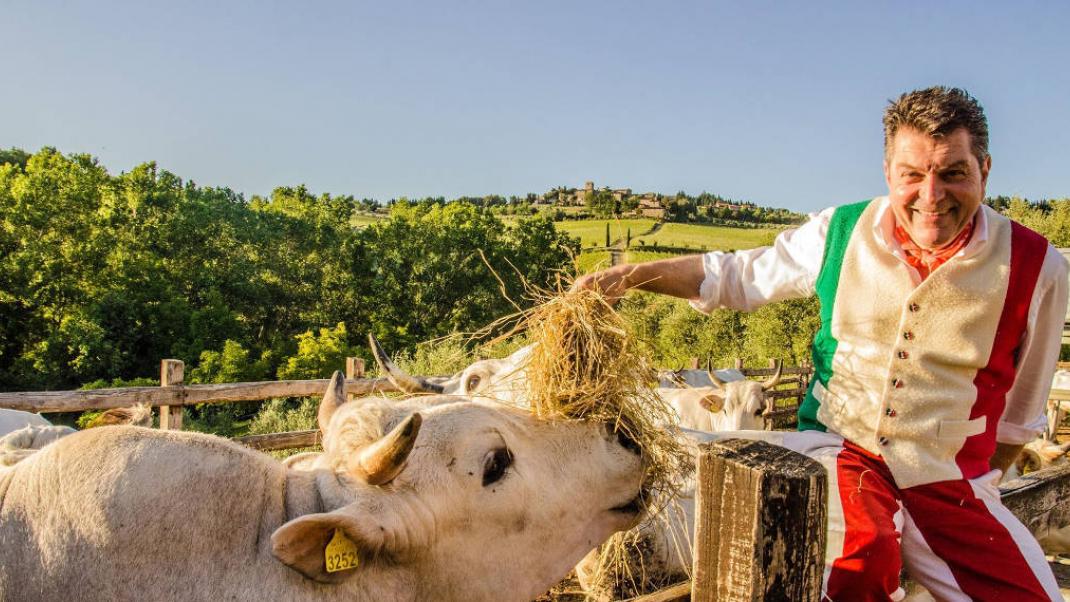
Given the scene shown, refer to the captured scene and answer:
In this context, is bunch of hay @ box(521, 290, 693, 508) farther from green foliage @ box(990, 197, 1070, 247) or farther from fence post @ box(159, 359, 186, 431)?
green foliage @ box(990, 197, 1070, 247)

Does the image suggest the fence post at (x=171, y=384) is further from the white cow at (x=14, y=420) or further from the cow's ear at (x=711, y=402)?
the cow's ear at (x=711, y=402)

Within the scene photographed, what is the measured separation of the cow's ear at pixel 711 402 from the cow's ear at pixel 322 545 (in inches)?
360

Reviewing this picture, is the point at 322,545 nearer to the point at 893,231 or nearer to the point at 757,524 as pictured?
the point at 757,524

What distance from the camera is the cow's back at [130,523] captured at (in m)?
1.92

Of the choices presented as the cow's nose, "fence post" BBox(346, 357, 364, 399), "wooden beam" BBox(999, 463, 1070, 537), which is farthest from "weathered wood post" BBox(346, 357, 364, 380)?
"wooden beam" BBox(999, 463, 1070, 537)

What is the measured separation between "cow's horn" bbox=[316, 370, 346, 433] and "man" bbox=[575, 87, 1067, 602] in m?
1.91

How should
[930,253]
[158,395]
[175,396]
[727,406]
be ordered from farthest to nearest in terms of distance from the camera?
[727,406] < [175,396] < [158,395] < [930,253]

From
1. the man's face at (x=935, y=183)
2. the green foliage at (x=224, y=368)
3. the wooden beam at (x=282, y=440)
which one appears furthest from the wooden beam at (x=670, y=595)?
the green foliage at (x=224, y=368)

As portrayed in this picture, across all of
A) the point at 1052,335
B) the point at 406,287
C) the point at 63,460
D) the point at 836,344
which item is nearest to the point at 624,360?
the point at 836,344

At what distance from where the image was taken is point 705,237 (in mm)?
78250

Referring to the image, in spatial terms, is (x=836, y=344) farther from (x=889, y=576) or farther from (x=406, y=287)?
(x=406, y=287)

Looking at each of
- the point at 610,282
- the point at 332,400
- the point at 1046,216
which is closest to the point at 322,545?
the point at 332,400

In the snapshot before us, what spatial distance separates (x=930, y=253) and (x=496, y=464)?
1.82 metres

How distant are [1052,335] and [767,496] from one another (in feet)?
5.35
